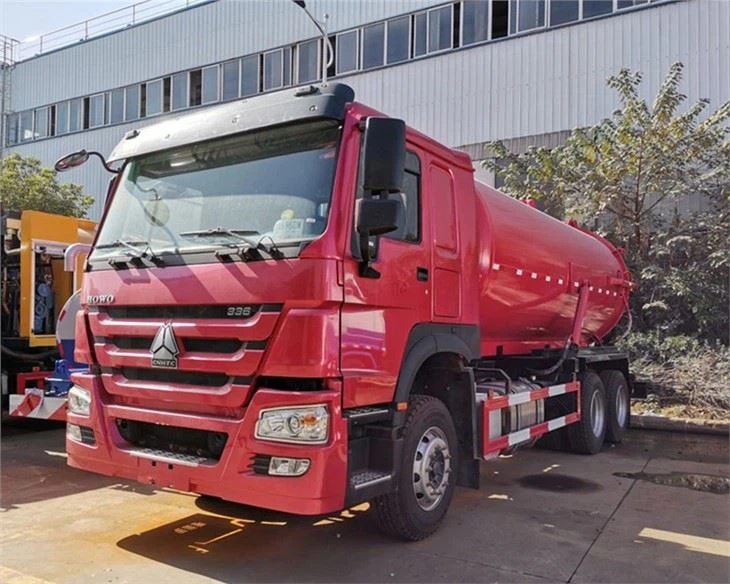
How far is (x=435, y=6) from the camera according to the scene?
57.7 ft

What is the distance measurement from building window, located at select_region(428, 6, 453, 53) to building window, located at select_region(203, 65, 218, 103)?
7.89 m

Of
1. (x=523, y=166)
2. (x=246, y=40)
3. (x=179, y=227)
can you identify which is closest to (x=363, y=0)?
(x=246, y=40)

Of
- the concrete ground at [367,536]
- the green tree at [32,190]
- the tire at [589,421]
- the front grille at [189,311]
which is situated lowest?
the concrete ground at [367,536]

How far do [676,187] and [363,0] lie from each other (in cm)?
1058

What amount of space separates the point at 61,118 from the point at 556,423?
25921 mm

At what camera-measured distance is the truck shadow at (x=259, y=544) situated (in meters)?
4.16

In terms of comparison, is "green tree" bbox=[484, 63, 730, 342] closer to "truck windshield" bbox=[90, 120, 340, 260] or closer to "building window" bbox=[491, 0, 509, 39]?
"building window" bbox=[491, 0, 509, 39]

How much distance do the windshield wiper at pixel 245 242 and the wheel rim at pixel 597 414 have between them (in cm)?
556

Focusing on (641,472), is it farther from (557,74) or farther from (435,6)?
(435,6)

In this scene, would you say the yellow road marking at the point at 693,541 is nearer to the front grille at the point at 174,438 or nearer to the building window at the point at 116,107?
the front grille at the point at 174,438

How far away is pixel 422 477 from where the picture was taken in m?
4.56

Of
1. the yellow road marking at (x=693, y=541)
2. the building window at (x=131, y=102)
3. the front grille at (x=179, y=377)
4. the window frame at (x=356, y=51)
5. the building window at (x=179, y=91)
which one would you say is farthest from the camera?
the building window at (x=131, y=102)

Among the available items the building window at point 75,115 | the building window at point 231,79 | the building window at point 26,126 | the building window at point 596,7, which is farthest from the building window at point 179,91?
the building window at point 596,7

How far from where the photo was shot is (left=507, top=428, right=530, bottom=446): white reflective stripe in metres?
5.72
